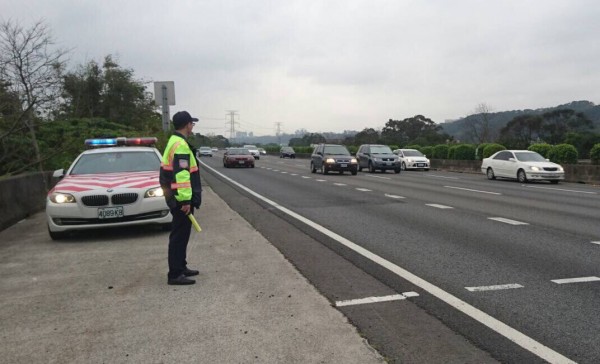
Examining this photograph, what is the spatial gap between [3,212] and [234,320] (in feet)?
23.5

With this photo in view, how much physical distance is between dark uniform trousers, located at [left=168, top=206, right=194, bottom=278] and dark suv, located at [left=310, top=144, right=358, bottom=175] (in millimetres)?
20084

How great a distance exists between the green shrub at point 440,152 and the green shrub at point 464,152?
6.56ft

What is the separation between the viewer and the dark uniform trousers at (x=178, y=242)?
540 centimetres

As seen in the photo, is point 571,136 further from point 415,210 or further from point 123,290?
point 123,290

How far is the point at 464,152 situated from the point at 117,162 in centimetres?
2823

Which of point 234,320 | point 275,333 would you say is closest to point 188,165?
point 234,320

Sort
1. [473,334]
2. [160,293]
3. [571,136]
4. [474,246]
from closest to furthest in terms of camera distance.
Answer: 1. [473,334]
2. [160,293]
3. [474,246]
4. [571,136]

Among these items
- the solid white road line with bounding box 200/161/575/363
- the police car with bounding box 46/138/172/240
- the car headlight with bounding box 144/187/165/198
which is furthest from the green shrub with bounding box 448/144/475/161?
the car headlight with bounding box 144/187/165/198

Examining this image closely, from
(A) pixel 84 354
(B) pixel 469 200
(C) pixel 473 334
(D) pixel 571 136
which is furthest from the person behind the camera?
(D) pixel 571 136

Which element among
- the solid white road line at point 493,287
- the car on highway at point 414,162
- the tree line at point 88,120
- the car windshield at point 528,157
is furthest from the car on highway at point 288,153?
the solid white road line at point 493,287

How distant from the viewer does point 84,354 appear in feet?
11.9

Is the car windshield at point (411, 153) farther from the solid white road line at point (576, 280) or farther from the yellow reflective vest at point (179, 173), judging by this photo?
the yellow reflective vest at point (179, 173)

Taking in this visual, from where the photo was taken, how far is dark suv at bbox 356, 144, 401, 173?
2836 cm

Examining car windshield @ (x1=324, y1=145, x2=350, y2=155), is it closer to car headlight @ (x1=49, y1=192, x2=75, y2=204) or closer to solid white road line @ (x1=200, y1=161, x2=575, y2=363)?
solid white road line @ (x1=200, y1=161, x2=575, y2=363)
